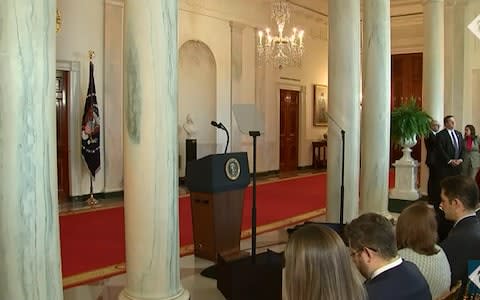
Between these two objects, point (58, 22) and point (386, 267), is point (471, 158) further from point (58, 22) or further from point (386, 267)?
point (386, 267)

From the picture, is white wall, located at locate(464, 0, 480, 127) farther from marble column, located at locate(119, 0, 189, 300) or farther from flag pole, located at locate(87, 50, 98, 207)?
marble column, located at locate(119, 0, 189, 300)

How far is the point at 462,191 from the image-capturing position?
131 inches

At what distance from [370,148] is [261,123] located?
2418 millimetres

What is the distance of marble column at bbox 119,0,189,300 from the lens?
3512mm

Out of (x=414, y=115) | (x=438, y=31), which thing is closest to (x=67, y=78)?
(x=414, y=115)

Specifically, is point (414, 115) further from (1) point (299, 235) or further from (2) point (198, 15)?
(1) point (299, 235)

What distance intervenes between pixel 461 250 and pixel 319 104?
13528 mm

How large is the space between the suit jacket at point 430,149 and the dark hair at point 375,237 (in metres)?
6.73

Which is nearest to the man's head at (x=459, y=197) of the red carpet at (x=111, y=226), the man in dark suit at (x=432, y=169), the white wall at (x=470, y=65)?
the red carpet at (x=111, y=226)

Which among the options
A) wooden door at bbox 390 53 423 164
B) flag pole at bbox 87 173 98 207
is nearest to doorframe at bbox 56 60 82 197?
flag pole at bbox 87 173 98 207

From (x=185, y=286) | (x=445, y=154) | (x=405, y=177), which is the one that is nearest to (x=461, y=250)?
(x=185, y=286)

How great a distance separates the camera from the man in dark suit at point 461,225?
3.02m

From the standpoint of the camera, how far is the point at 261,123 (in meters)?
5.05

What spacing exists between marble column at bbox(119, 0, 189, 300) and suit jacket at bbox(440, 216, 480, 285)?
1819mm
